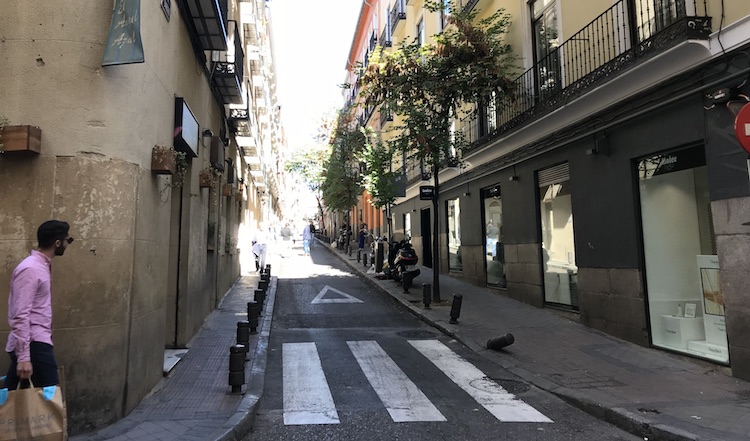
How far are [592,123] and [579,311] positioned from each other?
3.64 m

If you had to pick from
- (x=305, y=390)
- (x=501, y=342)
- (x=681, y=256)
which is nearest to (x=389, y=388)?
(x=305, y=390)

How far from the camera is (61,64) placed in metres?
4.41

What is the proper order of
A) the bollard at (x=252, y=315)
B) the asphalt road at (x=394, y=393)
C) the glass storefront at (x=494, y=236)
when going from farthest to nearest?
the glass storefront at (x=494, y=236) → the bollard at (x=252, y=315) → the asphalt road at (x=394, y=393)

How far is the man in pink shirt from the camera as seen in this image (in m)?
3.38

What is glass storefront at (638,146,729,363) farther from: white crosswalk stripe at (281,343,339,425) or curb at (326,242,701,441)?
white crosswalk stripe at (281,343,339,425)

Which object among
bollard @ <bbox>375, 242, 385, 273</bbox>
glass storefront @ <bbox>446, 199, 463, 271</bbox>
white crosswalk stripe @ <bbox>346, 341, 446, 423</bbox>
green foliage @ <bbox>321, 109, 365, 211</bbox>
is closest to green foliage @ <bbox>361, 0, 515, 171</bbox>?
white crosswalk stripe @ <bbox>346, 341, 446, 423</bbox>

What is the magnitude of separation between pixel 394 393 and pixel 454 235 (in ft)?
38.0

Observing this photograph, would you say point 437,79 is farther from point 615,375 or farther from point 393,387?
point 393,387

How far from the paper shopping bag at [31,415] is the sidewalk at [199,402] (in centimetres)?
106

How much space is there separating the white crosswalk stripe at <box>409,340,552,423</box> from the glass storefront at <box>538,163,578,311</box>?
11.2ft

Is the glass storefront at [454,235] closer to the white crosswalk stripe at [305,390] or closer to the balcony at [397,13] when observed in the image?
the white crosswalk stripe at [305,390]

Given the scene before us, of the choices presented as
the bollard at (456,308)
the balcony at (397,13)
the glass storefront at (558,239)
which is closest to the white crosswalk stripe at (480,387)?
the bollard at (456,308)

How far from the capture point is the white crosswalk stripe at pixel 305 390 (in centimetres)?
509

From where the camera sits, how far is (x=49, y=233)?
3.55 meters
